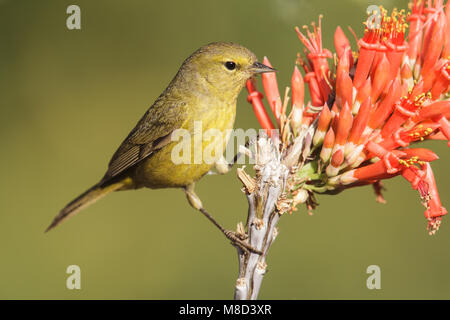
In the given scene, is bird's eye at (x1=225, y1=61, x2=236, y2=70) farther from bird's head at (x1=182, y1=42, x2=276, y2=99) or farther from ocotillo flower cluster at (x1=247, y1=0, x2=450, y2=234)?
ocotillo flower cluster at (x1=247, y1=0, x2=450, y2=234)

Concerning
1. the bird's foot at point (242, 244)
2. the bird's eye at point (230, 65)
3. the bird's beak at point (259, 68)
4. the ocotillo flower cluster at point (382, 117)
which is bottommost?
the bird's foot at point (242, 244)

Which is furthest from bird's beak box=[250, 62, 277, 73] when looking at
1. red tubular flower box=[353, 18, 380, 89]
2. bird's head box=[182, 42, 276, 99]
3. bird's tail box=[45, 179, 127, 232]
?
bird's tail box=[45, 179, 127, 232]

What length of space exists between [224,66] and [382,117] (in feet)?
4.32

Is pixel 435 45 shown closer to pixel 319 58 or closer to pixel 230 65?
pixel 319 58

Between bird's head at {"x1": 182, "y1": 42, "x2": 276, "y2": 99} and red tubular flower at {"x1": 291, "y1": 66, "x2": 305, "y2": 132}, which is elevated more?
bird's head at {"x1": 182, "y1": 42, "x2": 276, "y2": 99}

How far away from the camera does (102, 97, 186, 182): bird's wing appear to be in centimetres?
335

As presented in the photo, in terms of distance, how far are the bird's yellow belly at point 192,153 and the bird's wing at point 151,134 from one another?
72 millimetres

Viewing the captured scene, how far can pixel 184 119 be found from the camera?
3295mm

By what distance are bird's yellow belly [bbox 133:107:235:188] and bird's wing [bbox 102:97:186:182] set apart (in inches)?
2.9

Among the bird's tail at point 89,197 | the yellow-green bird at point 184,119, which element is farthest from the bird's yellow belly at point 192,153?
the bird's tail at point 89,197

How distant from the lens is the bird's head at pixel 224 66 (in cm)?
312

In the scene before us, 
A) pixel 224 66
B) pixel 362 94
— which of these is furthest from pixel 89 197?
pixel 362 94

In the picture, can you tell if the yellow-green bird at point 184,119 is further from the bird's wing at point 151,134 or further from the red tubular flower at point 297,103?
the red tubular flower at point 297,103

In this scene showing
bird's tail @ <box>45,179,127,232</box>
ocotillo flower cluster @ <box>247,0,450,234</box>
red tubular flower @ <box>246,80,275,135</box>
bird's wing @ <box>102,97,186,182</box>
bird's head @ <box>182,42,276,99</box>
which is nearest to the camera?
ocotillo flower cluster @ <box>247,0,450,234</box>
